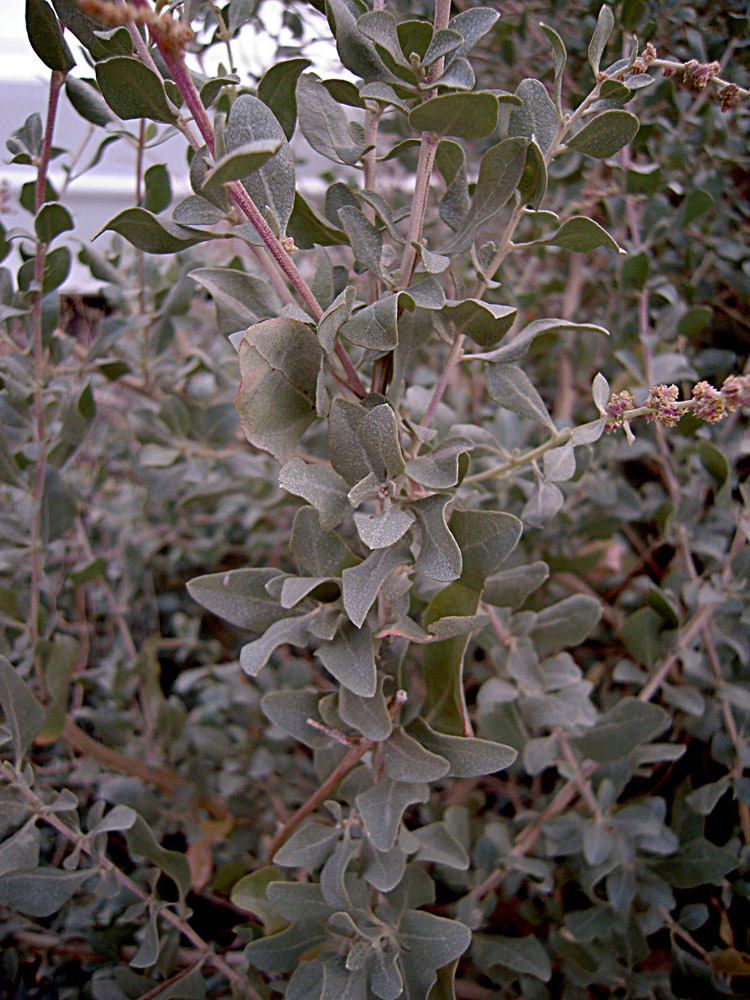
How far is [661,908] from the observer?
54 cm

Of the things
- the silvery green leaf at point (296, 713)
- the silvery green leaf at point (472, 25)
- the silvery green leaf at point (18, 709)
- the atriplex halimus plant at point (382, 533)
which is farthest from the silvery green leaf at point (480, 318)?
the silvery green leaf at point (18, 709)

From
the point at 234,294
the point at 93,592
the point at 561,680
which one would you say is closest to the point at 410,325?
the point at 234,294

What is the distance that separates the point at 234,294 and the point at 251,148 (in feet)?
0.46

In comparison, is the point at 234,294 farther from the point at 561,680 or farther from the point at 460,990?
the point at 460,990

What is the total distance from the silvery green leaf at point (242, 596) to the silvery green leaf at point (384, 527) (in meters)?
0.09

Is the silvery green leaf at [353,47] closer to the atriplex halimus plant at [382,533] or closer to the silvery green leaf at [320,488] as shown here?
the atriplex halimus plant at [382,533]

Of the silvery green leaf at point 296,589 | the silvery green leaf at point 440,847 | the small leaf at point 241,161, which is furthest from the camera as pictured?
the silvery green leaf at point 440,847

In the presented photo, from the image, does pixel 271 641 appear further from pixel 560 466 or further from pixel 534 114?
pixel 534 114

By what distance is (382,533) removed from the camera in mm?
298

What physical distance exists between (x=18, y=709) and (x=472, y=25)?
0.43 meters

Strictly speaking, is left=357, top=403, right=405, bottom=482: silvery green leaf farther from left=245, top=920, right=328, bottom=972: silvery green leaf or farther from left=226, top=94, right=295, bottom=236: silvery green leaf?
left=245, top=920, right=328, bottom=972: silvery green leaf

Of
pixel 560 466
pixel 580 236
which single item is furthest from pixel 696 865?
pixel 580 236

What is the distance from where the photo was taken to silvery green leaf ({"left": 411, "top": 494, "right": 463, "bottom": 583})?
12.0 inches

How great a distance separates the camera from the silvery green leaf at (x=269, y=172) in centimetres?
28
